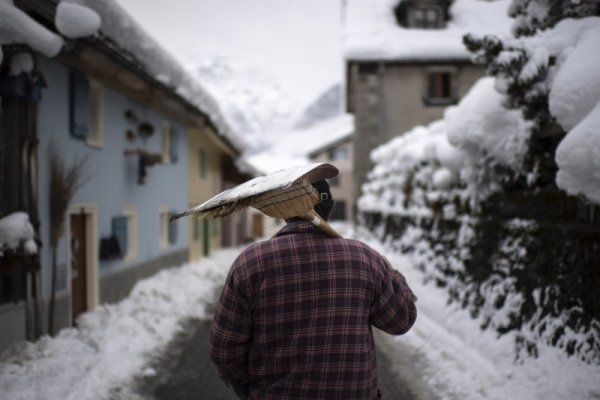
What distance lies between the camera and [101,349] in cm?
625

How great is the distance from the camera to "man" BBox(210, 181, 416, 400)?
84.1 inches

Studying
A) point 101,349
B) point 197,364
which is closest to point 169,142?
point 101,349

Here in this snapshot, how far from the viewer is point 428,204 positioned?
1035cm

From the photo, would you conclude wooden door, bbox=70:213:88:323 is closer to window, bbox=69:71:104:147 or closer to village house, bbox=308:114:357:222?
window, bbox=69:71:104:147

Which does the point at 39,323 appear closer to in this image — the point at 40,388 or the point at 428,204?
the point at 40,388

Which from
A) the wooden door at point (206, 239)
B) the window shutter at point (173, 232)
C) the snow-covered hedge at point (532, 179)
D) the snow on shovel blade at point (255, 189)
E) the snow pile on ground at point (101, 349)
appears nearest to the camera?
the snow on shovel blade at point (255, 189)

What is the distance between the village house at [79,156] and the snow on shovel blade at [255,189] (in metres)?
3.59

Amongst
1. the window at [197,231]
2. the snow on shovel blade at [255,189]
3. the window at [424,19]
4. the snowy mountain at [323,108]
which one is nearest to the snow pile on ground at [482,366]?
the snow on shovel blade at [255,189]

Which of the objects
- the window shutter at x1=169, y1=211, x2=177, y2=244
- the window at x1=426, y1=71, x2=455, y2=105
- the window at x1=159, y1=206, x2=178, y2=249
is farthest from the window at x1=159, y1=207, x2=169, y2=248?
the window at x1=426, y1=71, x2=455, y2=105

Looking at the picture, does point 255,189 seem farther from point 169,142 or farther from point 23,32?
point 169,142

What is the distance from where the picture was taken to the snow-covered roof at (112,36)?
515 centimetres

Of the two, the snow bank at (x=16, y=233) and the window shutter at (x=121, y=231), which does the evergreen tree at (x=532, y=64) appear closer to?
the snow bank at (x=16, y=233)

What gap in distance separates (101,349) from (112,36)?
446cm

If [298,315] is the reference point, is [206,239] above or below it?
below
